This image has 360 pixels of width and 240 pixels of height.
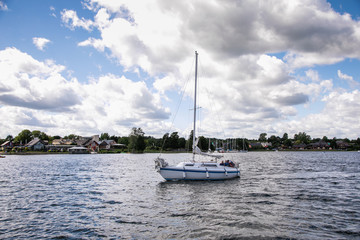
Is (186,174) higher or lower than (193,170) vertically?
lower

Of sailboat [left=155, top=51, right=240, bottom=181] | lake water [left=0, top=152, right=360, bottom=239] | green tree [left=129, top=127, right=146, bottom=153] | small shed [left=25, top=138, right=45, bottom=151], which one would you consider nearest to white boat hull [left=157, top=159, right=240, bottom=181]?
sailboat [left=155, top=51, right=240, bottom=181]

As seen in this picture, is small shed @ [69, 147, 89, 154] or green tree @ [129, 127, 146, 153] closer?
small shed @ [69, 147, 89, 154]

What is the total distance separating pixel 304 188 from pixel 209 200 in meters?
14.5

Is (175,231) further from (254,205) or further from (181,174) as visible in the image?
(181,174)

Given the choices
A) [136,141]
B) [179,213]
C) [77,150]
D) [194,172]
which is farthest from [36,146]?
[179,213]

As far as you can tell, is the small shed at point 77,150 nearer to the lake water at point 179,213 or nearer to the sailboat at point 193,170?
the lake water at point 179,213

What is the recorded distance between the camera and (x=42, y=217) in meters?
18.4

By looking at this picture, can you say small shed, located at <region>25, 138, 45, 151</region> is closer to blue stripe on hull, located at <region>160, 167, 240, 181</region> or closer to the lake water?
the lake water

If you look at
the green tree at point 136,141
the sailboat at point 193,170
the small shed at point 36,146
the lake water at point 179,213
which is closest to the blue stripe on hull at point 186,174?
the sailboat at point 193,170

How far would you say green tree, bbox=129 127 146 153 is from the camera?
162 meters

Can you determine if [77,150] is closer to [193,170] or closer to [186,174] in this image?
[186,174]

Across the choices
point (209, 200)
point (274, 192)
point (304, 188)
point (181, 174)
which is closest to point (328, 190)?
point (304, 188)

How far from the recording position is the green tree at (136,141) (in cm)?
16188

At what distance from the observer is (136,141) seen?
162 metres
